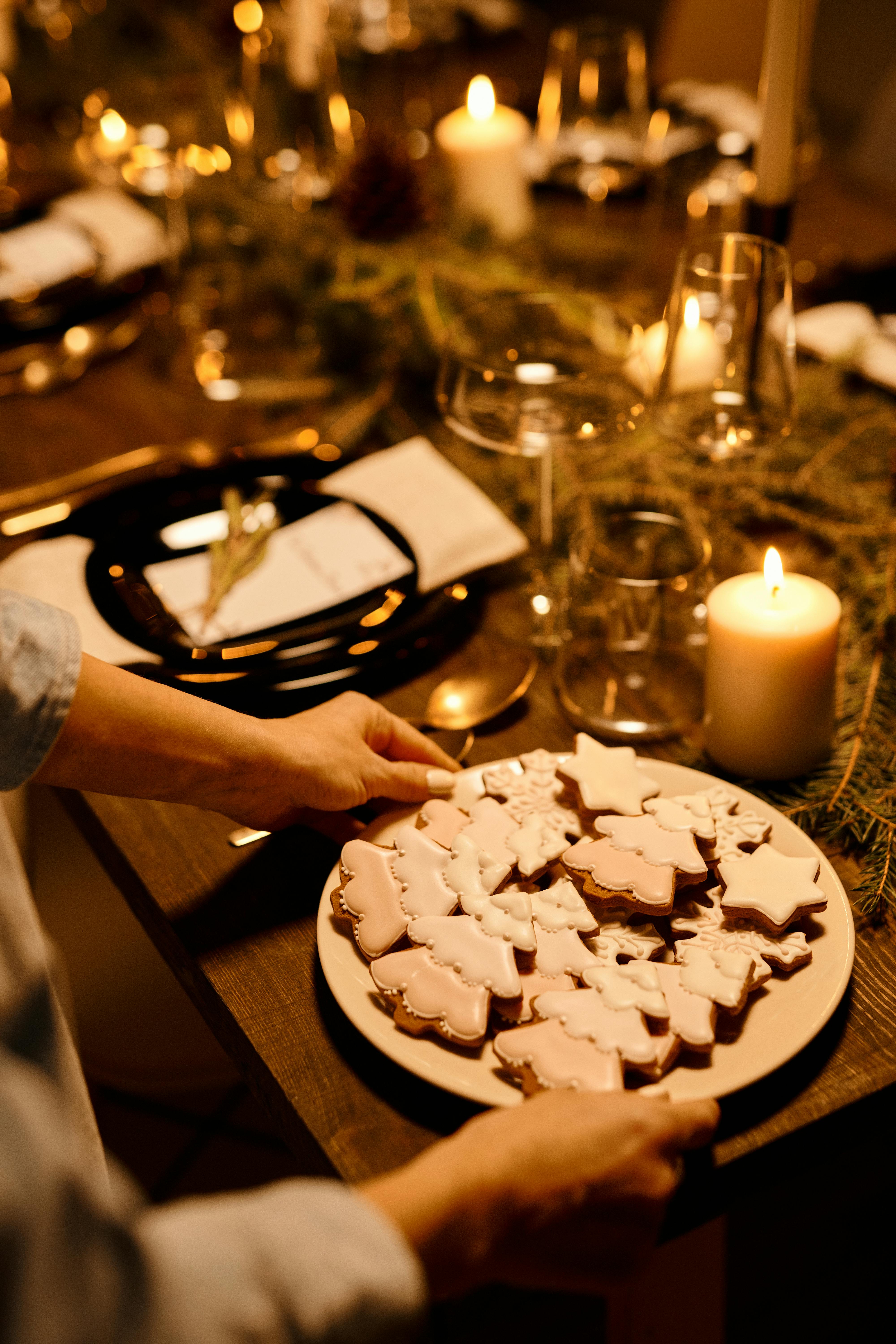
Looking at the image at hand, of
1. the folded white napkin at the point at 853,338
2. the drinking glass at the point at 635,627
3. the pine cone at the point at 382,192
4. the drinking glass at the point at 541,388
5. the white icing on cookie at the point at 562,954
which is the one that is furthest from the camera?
the pine cone at the point at 382,192

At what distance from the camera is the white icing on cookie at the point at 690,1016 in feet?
1.97

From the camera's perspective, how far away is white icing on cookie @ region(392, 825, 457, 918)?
669 millimetres

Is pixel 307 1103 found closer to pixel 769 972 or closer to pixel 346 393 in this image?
pixel 769 972

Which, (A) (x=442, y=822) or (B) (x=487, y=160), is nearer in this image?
(A) (x=442, y=822)

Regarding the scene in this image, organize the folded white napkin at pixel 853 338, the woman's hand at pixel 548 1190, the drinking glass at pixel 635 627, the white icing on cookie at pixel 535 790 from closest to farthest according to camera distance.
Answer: the woman's hand at pixel 548 1190 → the white icing on cookie at pixel 535 790 → the drinking glass at pixel 635 627 → the folded white napkin at pixel 853 338

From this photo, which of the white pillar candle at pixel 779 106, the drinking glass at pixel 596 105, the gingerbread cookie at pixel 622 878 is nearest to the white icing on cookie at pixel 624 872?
the gingerbread cookie at pixel 622 878

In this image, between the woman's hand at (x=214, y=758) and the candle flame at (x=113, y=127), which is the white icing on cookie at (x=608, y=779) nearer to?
the woman's hand at (x=214, y=758)

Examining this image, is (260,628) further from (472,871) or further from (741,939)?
(741,939)

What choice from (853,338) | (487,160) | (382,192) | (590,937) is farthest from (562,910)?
(487,160)

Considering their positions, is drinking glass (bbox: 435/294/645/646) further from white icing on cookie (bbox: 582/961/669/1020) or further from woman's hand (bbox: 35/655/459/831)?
white icing on cookie (bbox: 582/961/669/1020)

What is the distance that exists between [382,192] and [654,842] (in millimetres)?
1010

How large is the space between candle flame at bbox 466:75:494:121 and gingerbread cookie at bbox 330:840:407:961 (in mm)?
1172

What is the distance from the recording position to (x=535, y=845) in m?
0.71

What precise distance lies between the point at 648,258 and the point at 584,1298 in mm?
1284
